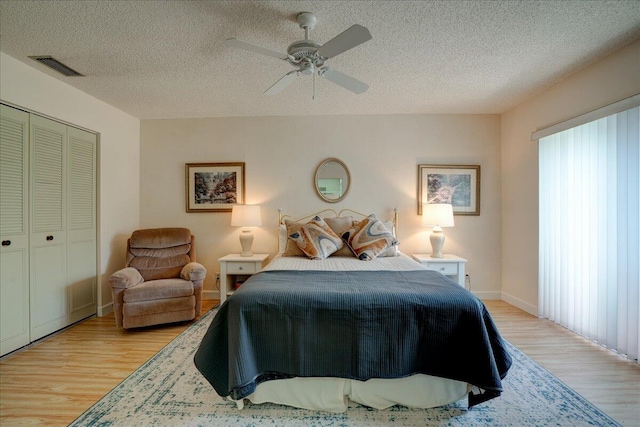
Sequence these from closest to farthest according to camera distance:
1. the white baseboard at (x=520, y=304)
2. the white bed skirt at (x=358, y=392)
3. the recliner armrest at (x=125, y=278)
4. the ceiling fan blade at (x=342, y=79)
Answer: the white bed skirt at (x=358, y=392) → the ceiling fan blade at (x=342, y=79) → the recliner armrest at (x=125, y=278) → the white baseboard at (x=520, y=304)

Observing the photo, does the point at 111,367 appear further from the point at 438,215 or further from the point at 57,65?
the point at 438,215

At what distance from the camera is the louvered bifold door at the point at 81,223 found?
3.34 meters

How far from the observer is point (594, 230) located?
9.29 feet

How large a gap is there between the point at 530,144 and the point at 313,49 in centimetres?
303

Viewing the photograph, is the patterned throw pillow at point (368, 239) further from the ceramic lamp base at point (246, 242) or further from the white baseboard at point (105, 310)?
the white baseboard at point (105, 310)

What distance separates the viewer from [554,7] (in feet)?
6.64

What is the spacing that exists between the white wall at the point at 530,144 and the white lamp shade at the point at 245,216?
11.0 ft

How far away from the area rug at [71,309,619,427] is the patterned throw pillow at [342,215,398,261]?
5.21 feet

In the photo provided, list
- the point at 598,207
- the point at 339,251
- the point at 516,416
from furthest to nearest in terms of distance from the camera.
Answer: the point at 339,251 → the point at 598,207 → the point at 516,416

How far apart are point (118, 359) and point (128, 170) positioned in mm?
2572

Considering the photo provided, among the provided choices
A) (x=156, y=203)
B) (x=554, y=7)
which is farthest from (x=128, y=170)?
(x=554, y=7)

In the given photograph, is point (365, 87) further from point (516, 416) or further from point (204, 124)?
point (204, 124)

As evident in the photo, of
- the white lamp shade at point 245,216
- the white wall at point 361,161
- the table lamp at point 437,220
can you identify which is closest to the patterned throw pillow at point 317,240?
the white lamp shade at point 245,216

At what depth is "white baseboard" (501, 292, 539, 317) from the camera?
3612 millimetres
